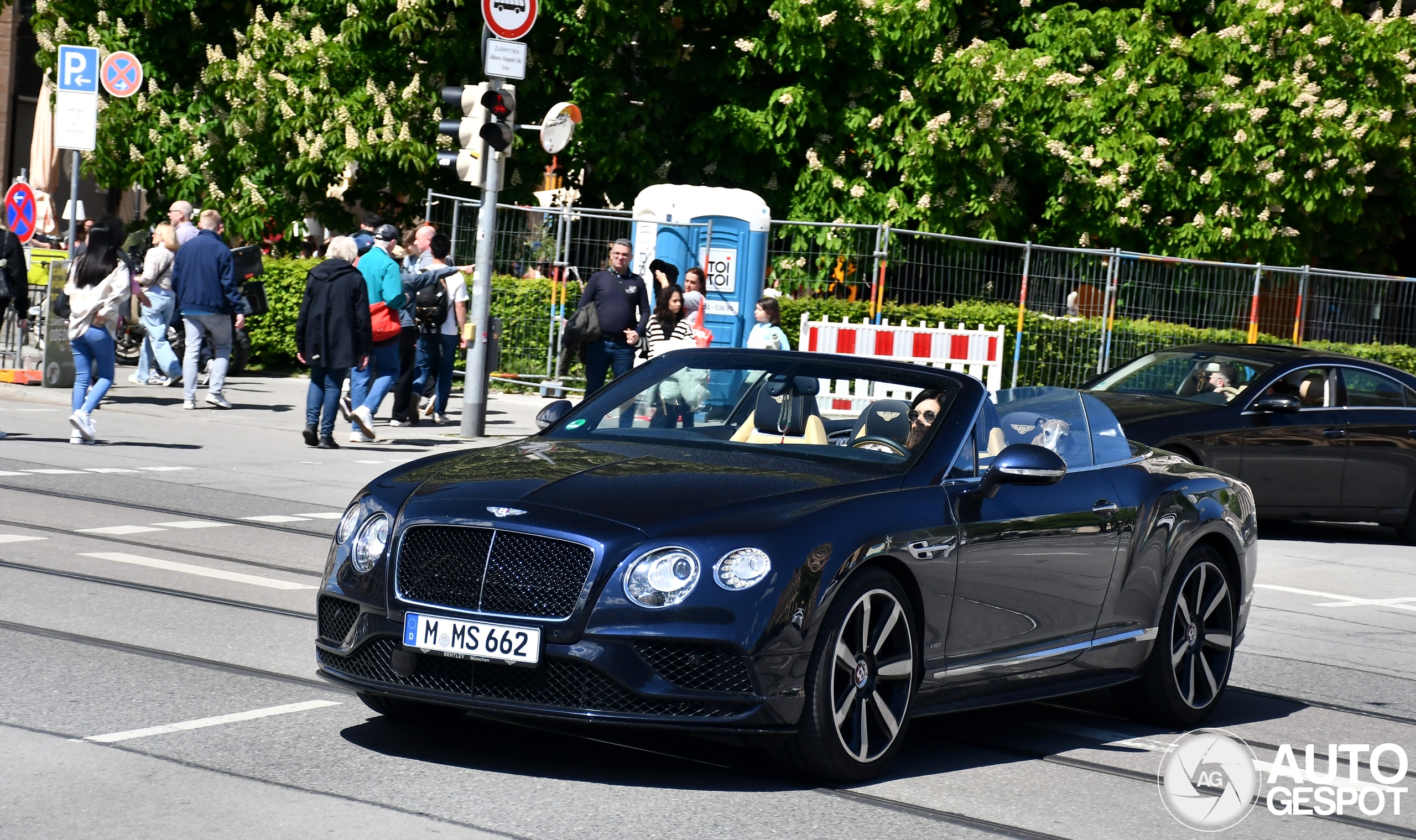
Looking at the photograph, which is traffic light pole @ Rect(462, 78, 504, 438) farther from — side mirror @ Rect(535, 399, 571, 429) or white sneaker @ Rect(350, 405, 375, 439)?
A: side mirror @ Rect(535, 399, 571, 429)

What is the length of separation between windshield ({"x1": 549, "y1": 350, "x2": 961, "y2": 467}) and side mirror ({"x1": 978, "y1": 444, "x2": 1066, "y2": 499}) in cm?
25

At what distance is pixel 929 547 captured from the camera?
6168 millimetres

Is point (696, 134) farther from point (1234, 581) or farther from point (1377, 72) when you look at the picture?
point (1234, 581)

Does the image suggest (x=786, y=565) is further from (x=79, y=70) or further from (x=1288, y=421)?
(x=79, y=70)

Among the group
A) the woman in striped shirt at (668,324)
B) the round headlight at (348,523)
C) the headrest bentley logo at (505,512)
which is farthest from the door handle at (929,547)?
the woman in striped shirt at (668,324)

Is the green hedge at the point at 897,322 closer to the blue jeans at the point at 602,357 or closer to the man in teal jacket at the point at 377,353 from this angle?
the blue jeans at the point at 602,357

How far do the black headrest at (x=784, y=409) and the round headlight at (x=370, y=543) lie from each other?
60.7 inches

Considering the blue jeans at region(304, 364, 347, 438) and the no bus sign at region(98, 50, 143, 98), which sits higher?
the no bus sign at region(98, 50, 143, 98)

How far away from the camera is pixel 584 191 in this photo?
27.1 m

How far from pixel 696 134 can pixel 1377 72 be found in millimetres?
9574

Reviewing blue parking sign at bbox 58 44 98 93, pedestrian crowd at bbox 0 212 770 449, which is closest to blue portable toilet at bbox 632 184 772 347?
pedestrian crowd at bbox 0 212 770 449

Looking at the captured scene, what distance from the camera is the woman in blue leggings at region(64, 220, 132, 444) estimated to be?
14719mm

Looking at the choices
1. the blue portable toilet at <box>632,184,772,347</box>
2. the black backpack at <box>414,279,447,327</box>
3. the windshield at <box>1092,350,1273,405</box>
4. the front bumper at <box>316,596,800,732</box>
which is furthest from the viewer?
the blue portable toilet at <box>632,184,772,347</box>

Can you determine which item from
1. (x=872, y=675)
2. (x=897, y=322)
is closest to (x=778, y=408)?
(x=872, y=675)
